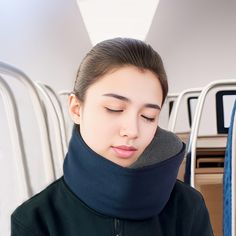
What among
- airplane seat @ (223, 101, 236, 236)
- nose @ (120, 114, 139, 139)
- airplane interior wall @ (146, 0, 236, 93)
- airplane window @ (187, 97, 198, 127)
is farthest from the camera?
airplane interior wall @ (146, 0, 236, 93)

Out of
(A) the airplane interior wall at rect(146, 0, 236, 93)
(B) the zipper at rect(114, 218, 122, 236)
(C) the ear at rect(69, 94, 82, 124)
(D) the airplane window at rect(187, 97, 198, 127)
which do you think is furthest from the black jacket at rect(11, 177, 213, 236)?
(A) the airplane interior wall at rect(146, 0, 236, 93)

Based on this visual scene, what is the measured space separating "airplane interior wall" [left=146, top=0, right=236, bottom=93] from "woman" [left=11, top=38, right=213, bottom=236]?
1783 mm

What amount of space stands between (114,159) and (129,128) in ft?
0.17

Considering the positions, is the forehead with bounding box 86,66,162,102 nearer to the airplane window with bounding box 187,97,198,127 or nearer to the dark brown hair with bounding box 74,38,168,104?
the dark brown hair with bounding box 74,38,168,104

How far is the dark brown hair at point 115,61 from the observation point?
1.60 feet

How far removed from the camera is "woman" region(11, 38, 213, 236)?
47 centimetres

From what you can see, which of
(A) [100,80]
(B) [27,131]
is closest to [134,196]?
(A) [100,80]

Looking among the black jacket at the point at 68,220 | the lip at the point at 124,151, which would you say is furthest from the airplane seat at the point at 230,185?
the lip at the point at 124,151

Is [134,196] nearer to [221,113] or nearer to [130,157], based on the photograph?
[130,157]

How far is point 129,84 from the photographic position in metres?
0.47

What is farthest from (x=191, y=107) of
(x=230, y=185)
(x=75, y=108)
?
(x=75, y=108)

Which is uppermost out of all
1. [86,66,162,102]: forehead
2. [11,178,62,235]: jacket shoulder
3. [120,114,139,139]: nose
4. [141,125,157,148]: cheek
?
[86,66,162,102]: forehead

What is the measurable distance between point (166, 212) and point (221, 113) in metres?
1.29

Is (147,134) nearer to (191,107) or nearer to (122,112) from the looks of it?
(122,112)
